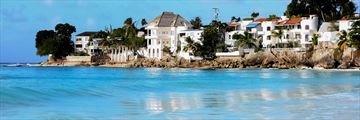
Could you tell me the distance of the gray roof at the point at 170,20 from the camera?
84812 millimetres

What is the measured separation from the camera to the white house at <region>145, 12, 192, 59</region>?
83.2 metres

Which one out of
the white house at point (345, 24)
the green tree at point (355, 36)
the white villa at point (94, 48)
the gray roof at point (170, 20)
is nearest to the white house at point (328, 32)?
the white house at point (345, 24)

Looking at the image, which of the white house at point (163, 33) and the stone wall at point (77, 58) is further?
the stone wall at point (77, 58)

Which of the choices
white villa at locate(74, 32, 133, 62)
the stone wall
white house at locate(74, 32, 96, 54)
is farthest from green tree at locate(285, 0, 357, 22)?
white house at locate(74, 32, 96, 54)

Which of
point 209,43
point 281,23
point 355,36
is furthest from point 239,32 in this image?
point 355,36

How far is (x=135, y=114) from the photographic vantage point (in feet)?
48.4

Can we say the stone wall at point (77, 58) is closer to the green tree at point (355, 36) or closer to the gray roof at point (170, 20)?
the gray roof at point (170, 20)

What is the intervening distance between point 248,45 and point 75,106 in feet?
191

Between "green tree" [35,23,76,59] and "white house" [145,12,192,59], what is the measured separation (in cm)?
1927

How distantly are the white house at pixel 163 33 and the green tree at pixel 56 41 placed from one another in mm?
19273

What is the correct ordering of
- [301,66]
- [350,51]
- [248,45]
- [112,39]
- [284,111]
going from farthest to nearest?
[112,39] < [248,45] < [301,66] < [350,51] < [284,111]

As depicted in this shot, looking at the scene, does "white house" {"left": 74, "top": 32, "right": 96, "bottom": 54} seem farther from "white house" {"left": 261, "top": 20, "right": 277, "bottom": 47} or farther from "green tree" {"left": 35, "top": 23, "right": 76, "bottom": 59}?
"white house" {"left": 261, "top": 20, "right": 277, "bottom": 47}

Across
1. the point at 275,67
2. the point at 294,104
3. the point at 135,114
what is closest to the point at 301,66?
the point at 275,67

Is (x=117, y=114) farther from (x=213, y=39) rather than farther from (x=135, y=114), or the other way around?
(x=213, y=39)
